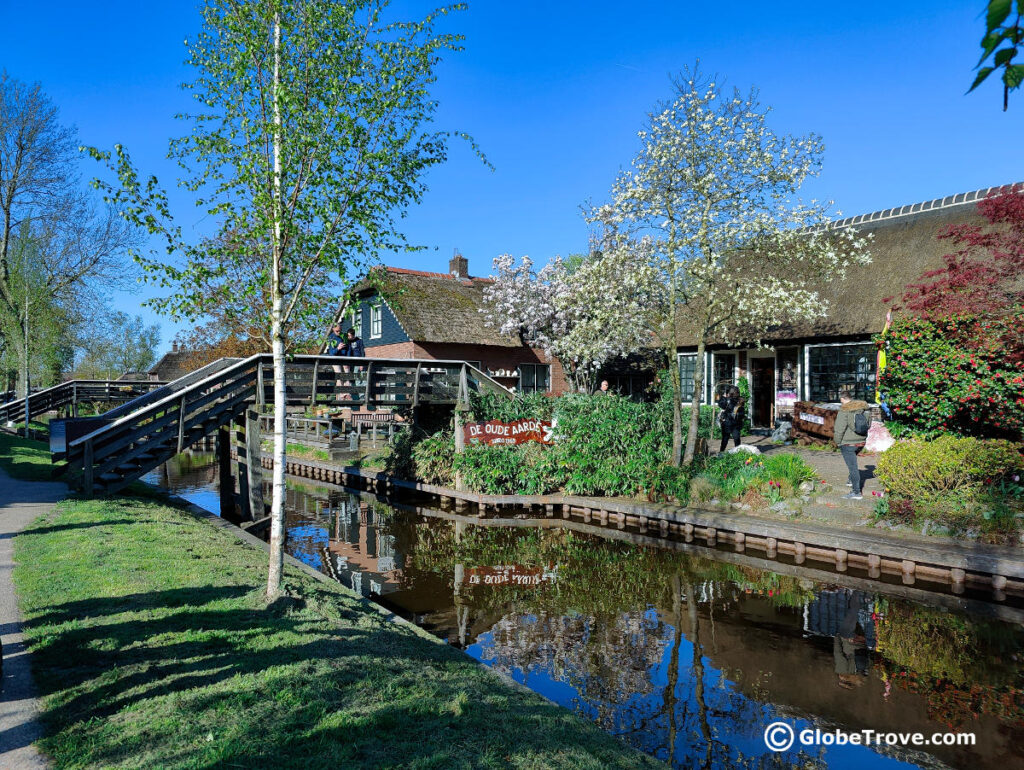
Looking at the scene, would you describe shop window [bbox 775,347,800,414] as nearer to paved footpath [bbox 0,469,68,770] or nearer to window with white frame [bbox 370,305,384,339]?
window with white frame [bbox 370,305,384,339]

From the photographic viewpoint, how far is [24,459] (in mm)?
16141

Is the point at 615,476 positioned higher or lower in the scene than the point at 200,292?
lower

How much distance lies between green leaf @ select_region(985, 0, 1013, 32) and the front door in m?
21.1

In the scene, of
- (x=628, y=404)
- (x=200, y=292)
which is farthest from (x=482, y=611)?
(x=628, y=404)

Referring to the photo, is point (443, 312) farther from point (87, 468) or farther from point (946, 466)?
point (946, 466)

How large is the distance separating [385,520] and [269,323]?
925 cm

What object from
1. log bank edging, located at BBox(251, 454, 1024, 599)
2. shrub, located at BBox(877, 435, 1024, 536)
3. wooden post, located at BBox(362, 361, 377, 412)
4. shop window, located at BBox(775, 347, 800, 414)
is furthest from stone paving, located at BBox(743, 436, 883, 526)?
wooden post, located at BBox(362, 361, 377, 412)

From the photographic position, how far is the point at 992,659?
23.0 ft

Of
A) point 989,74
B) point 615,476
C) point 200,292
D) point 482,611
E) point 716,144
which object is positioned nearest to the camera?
point 989,74

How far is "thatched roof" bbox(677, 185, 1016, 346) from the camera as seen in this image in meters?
18.0

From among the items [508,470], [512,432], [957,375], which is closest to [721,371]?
[957,375]

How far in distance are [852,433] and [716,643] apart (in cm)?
529

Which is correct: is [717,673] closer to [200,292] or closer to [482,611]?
[482,611]

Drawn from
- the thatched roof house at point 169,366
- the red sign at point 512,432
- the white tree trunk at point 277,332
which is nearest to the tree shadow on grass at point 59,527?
the white tree trunk at point 277,332
